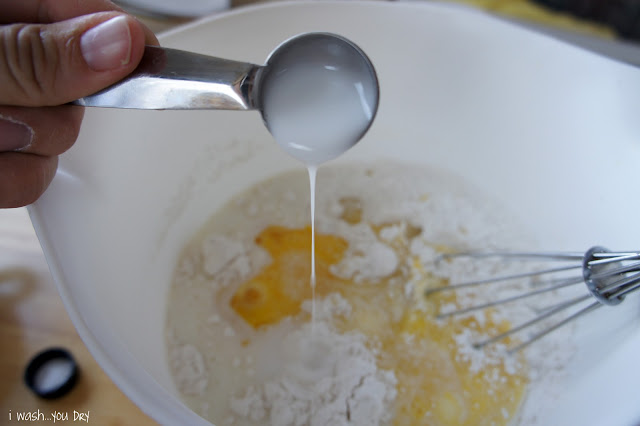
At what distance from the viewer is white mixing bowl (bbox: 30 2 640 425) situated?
87cm

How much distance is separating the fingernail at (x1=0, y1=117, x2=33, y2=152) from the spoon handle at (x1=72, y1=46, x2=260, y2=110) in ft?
0.28

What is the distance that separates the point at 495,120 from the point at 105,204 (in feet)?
2.93

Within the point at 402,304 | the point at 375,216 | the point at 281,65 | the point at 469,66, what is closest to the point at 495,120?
the point at 469,66

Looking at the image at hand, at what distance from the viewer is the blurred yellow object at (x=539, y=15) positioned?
1886mm

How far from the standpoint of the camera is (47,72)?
646 millimetres

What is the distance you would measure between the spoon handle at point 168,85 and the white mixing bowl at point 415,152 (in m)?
0.20

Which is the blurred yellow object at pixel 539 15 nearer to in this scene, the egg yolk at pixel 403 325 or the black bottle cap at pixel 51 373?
the egg yolk at pixel 403 325

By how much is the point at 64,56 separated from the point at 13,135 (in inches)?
7.1

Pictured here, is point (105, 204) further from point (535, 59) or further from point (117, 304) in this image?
point (535, 59)

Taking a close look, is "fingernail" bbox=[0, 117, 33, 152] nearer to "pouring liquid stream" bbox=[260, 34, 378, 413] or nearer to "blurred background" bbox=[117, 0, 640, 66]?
"pouring liquid stream" bbox=[260, 34, 378, 413]

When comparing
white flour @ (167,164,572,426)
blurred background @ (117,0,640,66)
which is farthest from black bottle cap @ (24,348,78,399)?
blurred background @ (117,0,640,66)

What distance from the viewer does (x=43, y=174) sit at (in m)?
0.77

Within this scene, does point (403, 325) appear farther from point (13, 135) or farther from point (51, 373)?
point (13, 135)

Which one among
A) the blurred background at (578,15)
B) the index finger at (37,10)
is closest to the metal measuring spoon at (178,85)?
the index finger at (37,10)
